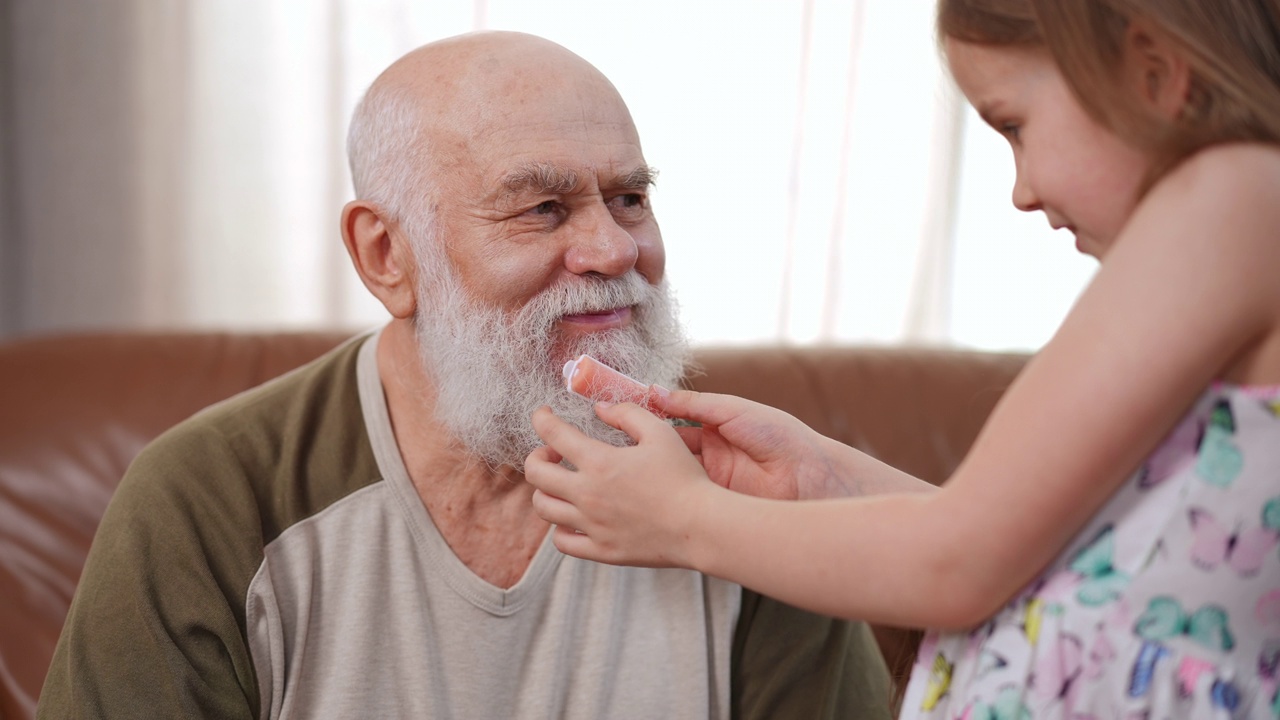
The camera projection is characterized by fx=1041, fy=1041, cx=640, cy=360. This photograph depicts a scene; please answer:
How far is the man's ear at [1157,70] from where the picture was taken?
81 cm

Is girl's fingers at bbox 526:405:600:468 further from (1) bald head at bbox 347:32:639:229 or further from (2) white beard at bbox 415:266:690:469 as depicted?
(1) bald head at bbox 347:32:639:229

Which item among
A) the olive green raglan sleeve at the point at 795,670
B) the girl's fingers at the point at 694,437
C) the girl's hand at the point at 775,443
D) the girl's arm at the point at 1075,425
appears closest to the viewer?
the girl's arm at the point at 1075,425

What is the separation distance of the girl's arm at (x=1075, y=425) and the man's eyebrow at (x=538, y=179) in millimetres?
598

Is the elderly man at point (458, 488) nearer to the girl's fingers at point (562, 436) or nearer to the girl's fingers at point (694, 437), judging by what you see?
the girl's fingers at point (694, 437)

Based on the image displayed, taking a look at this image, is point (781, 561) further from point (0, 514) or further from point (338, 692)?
point (0, 514)

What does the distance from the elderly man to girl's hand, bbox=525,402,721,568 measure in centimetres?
31

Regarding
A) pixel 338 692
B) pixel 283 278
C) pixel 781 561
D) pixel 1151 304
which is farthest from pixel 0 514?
pixel 1151 304

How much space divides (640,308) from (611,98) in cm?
29

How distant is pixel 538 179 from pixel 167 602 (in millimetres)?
670

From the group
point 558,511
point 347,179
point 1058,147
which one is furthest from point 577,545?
point 347,179

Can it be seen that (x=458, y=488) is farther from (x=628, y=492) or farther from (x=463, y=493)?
(x=628, y=492)

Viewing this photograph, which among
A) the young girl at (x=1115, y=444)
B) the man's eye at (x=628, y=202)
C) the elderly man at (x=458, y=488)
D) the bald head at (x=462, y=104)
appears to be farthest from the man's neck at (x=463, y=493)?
the young girl at (x=1115, y=444)

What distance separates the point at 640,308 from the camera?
141cm

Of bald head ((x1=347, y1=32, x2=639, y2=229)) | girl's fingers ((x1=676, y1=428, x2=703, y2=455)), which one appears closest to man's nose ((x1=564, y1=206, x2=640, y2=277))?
bald head ((x1=347, y1=32, x2=639, y2=229))
